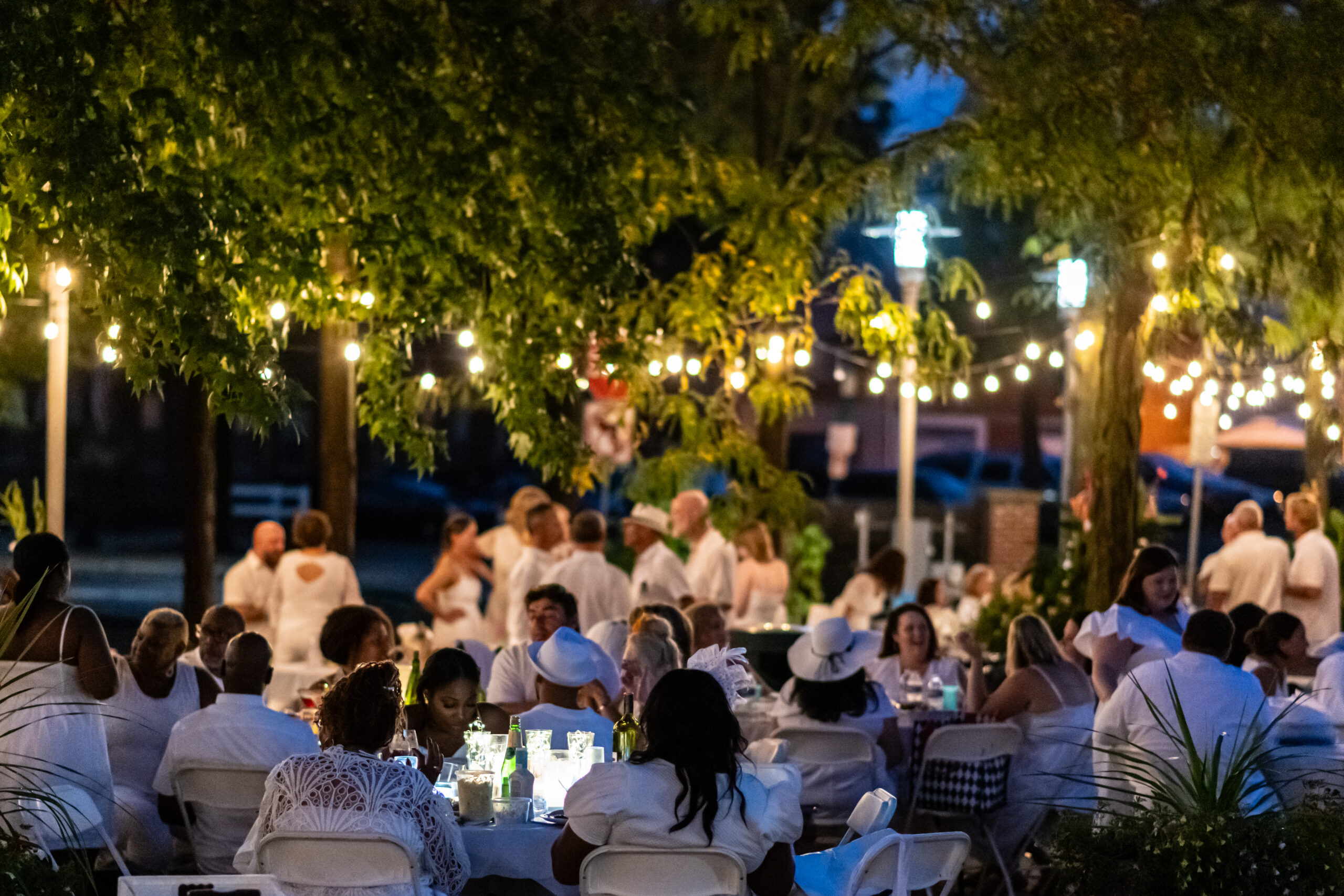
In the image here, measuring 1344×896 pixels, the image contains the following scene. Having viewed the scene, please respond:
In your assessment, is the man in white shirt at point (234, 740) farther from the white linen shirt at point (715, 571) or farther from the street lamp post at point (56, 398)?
the white linen shirt at point (715, 571)

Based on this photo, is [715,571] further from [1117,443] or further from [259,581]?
[259,581]

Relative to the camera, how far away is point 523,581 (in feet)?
33.4

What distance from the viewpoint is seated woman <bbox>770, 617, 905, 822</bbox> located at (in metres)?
7.11

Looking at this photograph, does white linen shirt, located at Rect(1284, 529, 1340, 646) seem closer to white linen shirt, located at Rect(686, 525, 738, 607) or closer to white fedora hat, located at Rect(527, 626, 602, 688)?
white linen shirt, located at Rect(686, 525, 738, 607)

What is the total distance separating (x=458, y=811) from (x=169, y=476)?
30.9 meters

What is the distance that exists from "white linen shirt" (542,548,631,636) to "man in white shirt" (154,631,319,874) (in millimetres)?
3828

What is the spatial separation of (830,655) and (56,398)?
16.8ft

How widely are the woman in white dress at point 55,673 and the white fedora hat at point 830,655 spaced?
2.92 m

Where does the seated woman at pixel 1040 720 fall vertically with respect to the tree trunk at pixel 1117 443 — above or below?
below

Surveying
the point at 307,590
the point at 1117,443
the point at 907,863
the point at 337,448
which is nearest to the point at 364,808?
the point at 907,863

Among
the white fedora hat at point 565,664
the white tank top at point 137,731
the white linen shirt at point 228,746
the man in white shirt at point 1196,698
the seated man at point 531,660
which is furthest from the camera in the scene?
the seated man at point 531,660

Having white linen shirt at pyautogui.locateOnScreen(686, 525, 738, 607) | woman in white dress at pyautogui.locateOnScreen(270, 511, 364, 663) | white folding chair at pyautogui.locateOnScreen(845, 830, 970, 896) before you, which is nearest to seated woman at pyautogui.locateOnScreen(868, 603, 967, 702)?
white linen shirt at pyautogui.locateOnScreen(686, 525, 738, 607)

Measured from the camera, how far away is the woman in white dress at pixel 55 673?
5.77 m

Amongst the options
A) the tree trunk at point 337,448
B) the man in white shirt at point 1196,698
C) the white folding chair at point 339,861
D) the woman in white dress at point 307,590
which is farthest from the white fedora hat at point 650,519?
the white folding chair at point 339,861
